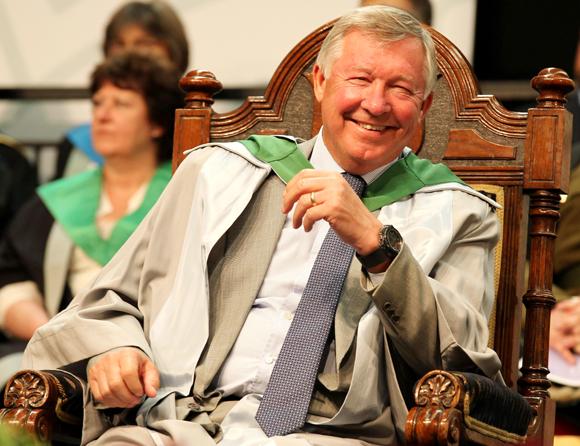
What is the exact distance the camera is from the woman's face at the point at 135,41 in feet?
17.3

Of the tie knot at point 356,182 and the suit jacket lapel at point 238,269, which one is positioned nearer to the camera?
the suit jacket lapel at point 238,269

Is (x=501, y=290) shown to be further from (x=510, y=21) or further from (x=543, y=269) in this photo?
(x=510, y=21)

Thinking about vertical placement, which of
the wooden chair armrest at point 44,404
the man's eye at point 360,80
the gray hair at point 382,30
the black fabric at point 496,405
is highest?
the gray hair at point 382,30

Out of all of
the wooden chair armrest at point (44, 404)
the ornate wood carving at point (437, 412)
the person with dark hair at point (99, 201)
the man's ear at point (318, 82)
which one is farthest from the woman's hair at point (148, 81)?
the ornate wood carving at point (437, 412)

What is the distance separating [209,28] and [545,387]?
8.84 feet

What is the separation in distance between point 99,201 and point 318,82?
1.97m

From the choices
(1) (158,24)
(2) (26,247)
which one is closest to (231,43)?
(1) (158,24)

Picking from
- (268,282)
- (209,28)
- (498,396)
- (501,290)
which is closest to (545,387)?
(501,290)

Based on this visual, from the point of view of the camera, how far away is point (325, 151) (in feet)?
10.4

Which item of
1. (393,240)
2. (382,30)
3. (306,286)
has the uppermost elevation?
(382,30)

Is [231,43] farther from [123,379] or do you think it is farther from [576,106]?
[123,379]

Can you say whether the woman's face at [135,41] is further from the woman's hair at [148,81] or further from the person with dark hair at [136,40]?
the woman's hair at [148,81]

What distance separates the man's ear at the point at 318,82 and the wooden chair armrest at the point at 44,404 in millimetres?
911

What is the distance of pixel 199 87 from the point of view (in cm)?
348
